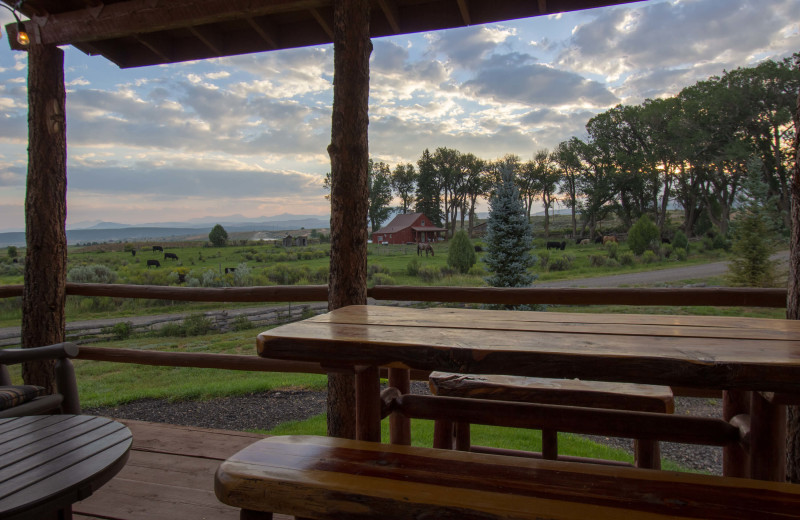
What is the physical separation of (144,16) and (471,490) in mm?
3311

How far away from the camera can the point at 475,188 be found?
920 cm

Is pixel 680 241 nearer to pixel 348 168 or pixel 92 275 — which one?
pixel 348 168

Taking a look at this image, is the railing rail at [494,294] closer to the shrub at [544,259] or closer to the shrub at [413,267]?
the shrub at [413,267]

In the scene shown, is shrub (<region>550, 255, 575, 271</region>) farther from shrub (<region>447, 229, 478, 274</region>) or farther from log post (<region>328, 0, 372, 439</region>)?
log post (<region>328, 0, 372, 439</region>)

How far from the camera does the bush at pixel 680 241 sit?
10.9m

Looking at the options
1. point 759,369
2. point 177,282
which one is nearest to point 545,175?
point 759,369

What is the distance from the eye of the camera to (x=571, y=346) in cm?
109

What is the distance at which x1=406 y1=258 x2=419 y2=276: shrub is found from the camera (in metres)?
11.6

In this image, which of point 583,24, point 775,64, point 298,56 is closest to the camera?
point 298,56

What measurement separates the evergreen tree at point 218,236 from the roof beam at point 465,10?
18023 millimetres

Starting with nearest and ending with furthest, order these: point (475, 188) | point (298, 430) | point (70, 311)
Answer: point (298, 430) → point (475, 188) → point (70, 311)

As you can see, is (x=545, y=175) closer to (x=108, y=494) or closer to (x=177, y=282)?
(x=108, y=494)

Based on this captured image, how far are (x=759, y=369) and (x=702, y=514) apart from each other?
0.33 metres

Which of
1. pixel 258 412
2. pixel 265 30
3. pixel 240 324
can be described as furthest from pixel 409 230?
pixel 265 30
